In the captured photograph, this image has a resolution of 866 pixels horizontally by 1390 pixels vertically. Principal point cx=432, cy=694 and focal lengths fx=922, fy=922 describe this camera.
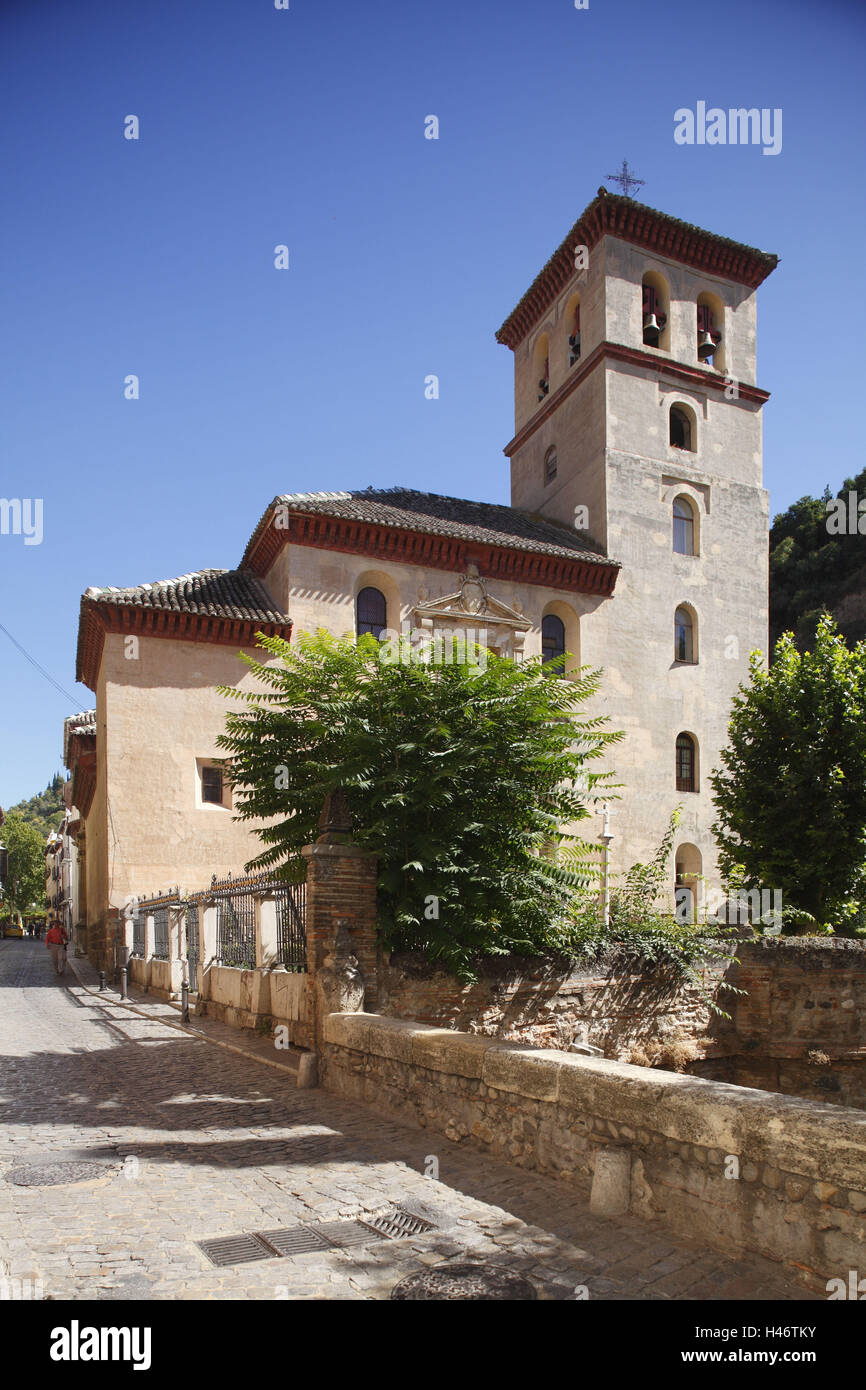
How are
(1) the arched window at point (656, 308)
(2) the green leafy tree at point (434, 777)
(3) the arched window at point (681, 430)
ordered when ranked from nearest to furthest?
(2) the green leafy tree at point (434, 777), (1) the arched window at point (656, 308), (3) the arched window at point (681, 430)

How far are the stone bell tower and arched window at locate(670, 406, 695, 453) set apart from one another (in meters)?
0.05

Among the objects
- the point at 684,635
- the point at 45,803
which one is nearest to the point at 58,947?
the point at 684,635

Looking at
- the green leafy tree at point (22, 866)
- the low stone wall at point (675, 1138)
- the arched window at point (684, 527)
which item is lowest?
the green leafy tree at point (22, 866)

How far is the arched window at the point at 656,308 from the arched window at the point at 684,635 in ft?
29.5

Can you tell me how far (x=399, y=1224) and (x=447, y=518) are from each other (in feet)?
79.1

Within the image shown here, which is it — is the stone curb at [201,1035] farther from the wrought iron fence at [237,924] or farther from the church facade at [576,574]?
the church facade at [576,574]

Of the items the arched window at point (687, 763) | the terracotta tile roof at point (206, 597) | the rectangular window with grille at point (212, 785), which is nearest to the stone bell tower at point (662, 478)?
the arched window at point (687, 763)

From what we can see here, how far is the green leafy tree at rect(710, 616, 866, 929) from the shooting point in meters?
19.8

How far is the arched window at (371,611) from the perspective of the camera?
85.7 feet

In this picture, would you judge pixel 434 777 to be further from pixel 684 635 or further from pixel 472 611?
pixel 684 635

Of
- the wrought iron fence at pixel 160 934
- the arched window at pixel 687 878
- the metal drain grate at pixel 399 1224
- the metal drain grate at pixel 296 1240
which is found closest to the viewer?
the metal drain grate at pixel 296 1240

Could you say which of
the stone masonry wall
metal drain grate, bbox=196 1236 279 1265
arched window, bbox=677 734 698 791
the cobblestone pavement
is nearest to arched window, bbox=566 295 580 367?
arched window, bbox=677 734 698 791

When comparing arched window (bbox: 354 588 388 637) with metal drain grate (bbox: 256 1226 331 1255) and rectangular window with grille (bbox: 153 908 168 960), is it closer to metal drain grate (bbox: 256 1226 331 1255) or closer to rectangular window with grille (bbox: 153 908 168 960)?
rectangular window with grille (bbox: 153 908 168 960)

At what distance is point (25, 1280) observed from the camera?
170 inches
